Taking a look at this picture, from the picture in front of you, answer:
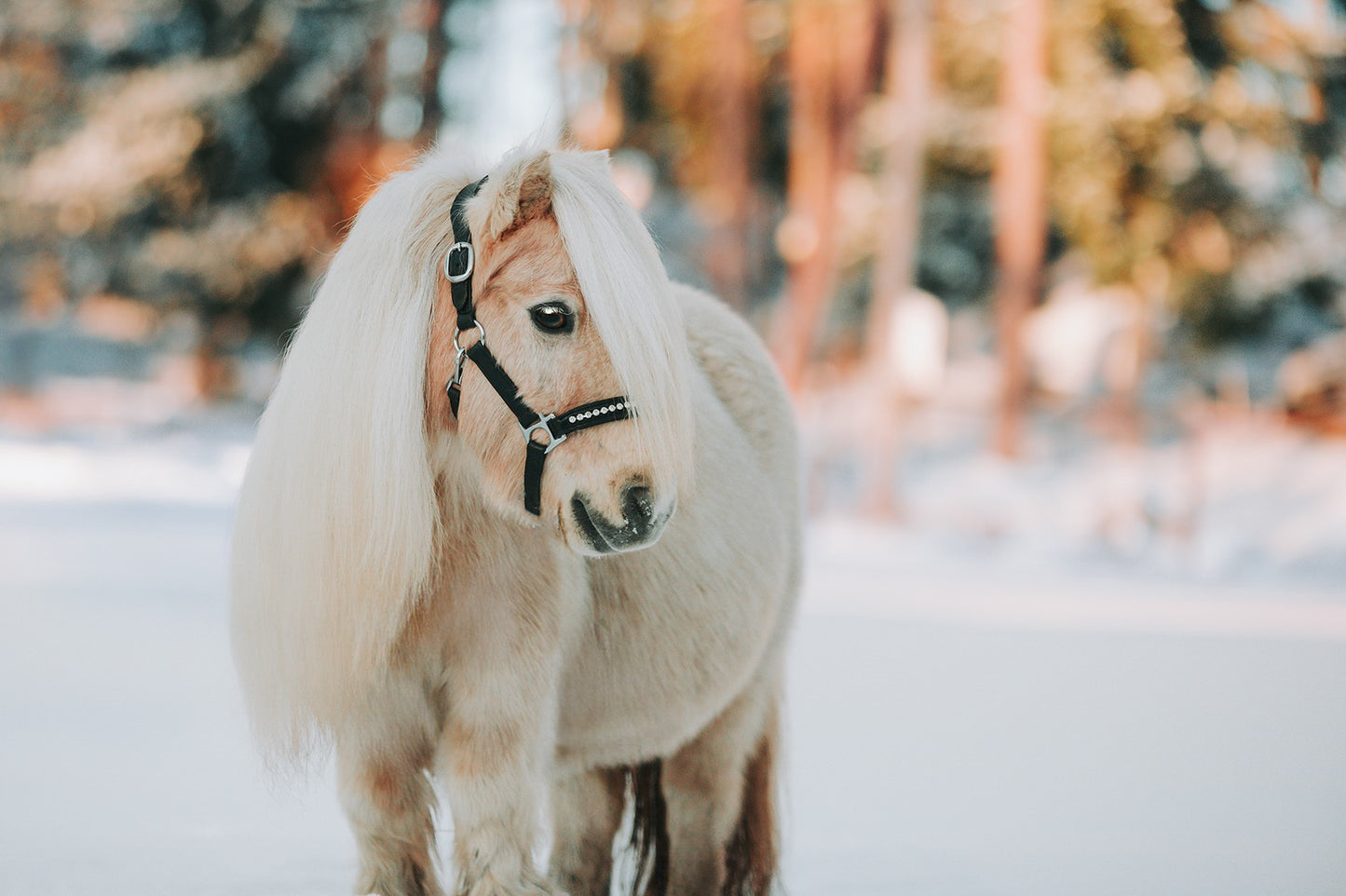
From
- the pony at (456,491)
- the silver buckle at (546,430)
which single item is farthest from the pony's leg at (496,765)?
the silver buckle at (546,430)

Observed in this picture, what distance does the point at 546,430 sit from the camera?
6.75 feet

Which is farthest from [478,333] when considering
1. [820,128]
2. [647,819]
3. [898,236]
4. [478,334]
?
[820,128]

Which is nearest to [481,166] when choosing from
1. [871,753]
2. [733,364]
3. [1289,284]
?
[733,364]

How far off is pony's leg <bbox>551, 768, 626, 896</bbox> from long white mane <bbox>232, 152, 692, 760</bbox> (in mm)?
912

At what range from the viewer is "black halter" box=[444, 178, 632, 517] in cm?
205

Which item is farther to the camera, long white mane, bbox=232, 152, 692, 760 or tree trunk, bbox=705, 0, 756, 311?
tree trunk, bbox=705, 0, 756, 311

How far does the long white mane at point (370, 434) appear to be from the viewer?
2061mm

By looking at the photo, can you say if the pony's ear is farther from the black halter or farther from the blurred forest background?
the blurred forest background

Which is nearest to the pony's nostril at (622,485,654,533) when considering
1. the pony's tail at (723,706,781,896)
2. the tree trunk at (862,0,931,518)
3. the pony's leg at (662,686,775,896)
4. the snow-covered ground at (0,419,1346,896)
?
the pony's leg at (662,686,775,896)

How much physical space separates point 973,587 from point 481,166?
8.37 metres

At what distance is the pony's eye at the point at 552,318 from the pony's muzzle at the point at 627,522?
1.05 feet

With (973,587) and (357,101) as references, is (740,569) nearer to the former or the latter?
(973,587)

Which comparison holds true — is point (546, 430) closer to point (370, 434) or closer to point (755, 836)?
point (370, 434)

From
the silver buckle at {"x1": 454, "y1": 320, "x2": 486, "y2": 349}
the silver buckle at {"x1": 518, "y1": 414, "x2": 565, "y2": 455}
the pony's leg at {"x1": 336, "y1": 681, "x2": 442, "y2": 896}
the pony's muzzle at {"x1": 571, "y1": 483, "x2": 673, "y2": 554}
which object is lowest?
the pony's leg at {"x1": 336, "y1": 681, "x2": 442, "y2": 896}
